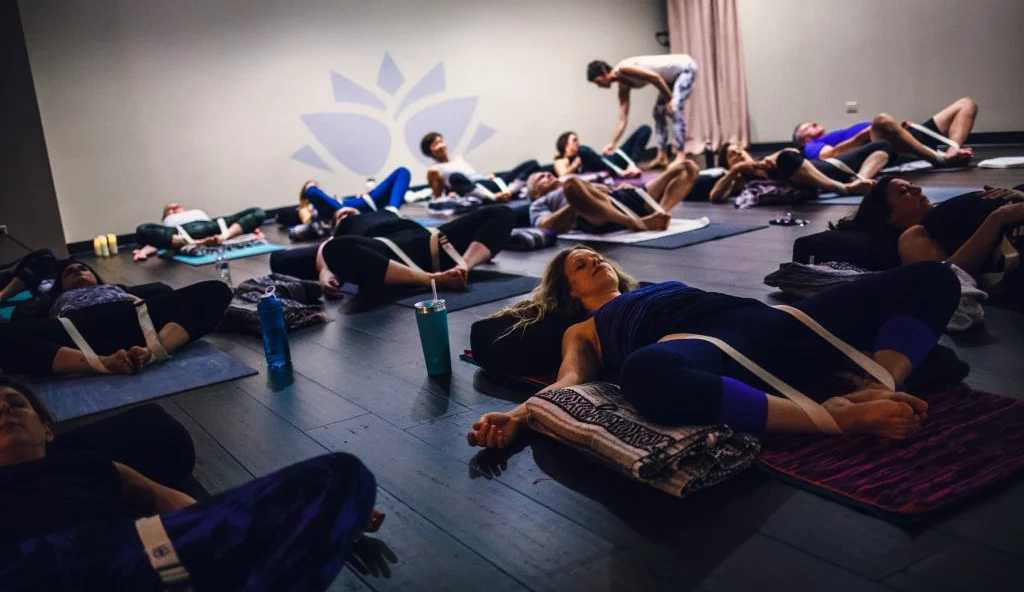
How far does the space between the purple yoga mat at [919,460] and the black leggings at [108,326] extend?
93.0 inches

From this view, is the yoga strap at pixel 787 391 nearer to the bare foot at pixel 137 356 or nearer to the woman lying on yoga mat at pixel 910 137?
the bare foot at pixel 137 356

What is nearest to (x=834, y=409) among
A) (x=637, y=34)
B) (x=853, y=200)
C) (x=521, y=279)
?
(x=521, y=279)

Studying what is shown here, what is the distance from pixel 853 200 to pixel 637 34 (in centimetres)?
611

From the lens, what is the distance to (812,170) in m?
5.82

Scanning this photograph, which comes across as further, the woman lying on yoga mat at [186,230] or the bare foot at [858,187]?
the woman lying on yoga mat at [186,230]

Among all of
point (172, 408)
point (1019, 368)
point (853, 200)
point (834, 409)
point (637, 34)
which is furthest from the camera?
point (637, 34)

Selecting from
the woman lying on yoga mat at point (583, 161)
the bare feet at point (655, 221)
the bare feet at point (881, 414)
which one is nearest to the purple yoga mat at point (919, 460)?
the bare feet at point (881, 414)

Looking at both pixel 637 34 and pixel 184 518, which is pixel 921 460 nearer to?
pixel 184 518

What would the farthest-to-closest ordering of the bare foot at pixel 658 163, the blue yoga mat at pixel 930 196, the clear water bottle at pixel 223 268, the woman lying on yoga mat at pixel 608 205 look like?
the bare foot at pixel 658 163 → the woman lying on yoga mat at pixel 608 205 → the blue yoga mat at pixel 930 196 → the clear water bottle at pixel 223 268

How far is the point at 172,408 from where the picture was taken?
2.81 meters

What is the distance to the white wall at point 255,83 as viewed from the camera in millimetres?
8078

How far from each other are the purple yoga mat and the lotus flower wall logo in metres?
7.98

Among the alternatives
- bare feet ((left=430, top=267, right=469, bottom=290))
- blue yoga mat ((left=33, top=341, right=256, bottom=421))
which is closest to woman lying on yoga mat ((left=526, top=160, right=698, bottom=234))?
bare feet ((left=430, top=267, right=469, bottom=290))

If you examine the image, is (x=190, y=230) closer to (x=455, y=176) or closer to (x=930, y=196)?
(x=455, y=176)
